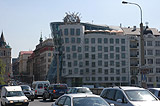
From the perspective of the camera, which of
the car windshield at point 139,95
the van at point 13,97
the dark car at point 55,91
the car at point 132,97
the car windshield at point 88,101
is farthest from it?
the dark car at point 55,91

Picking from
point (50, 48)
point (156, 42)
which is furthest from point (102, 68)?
point (50, 48)

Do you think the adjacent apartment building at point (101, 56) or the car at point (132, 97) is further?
the adjacent apartment building at point (101, 56)

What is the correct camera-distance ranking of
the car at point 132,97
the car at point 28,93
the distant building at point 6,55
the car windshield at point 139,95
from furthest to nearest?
the distant building at point 6,55 < the car at point 28,93 < the car windshield at point 139,95 < the car at point 132,97

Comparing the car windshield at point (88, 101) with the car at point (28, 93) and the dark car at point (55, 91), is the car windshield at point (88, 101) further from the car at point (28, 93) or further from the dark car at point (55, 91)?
the car at point (28, 93)

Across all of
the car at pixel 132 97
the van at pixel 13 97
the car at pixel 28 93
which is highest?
the car at pixel 132 97

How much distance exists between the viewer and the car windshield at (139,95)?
13255 mm

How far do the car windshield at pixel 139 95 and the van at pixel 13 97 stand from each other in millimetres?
11450

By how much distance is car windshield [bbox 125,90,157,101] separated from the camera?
1326 centimetres

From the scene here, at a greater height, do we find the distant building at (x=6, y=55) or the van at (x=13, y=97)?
the distant building at (x=6, y=55)

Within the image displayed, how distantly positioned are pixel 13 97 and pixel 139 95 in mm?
12844

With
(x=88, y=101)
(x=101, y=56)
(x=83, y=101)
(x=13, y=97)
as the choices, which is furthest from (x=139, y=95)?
(x=101, y=56)

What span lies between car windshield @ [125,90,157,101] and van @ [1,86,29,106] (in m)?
11.4

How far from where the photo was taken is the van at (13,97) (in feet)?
74.7

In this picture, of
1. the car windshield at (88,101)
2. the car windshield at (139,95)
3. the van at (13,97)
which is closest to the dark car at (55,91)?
the van at (13,97)
